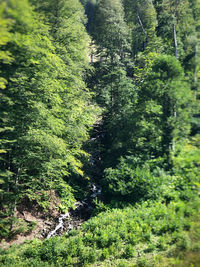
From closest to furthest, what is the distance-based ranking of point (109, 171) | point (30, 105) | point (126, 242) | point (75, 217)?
1. point (126, 242)
2. point (30, 105)
3. point (75, 217)
4. point (109, 171)

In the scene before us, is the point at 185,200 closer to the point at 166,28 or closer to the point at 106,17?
the point at 166,28

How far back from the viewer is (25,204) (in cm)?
1039

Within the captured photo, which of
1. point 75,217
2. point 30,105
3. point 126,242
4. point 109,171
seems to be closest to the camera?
point 126,242

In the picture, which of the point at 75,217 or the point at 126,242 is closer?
the point at 126,242

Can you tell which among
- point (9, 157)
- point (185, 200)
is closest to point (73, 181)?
point (9, 157)

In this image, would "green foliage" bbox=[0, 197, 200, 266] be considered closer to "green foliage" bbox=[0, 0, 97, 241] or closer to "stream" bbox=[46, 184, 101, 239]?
"stream" bbox=[46, 184, 101, 239]

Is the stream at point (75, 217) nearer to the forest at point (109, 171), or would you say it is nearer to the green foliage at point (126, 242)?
the forest at point (109, 171)

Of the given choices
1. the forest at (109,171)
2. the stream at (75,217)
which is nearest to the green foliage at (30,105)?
the forest at (109,171)

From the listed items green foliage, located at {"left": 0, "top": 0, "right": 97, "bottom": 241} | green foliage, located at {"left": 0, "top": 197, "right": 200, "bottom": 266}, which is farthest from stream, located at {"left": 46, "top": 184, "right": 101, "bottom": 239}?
green foliage, located at {"left": 0, "top": 197, "right": 200, "bottom": 266}

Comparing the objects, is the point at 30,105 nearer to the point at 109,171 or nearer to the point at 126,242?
the point at 109,171

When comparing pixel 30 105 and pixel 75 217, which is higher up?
pixel 30 105

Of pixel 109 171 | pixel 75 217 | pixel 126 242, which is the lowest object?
pixel 75 217

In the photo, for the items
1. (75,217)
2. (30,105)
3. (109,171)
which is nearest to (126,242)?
(109,171)

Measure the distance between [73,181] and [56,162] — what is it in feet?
14.3
